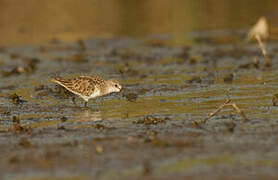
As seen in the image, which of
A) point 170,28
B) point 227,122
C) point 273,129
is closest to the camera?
point 273,129

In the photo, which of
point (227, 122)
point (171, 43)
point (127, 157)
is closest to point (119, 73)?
point (171, 43)

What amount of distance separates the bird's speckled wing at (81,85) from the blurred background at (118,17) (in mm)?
10610

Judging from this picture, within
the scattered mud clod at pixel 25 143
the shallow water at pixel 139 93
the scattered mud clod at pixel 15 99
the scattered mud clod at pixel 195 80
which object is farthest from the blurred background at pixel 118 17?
the scattered mud clod at pixel 25 143

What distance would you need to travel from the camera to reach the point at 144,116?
13.7 m

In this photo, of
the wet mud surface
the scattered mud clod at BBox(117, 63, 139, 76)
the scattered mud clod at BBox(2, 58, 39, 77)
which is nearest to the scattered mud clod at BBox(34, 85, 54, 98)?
the wet mud surface

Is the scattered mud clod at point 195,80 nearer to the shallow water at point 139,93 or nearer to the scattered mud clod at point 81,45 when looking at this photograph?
the shallow water at point 139,93

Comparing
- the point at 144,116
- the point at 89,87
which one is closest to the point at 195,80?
the point at 89,87

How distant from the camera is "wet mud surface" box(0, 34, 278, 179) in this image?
388 inches

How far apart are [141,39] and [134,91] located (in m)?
9.67

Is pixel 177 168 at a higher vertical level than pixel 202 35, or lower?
lower

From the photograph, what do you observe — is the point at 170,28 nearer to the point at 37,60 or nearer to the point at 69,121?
the point at 37,60

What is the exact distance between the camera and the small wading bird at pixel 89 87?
15320 mm

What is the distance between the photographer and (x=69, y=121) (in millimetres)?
13453

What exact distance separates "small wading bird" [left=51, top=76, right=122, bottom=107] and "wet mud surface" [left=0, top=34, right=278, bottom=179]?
1.10ft
